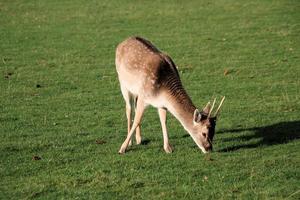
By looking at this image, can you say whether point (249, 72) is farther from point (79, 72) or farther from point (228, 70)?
point (79, 72)

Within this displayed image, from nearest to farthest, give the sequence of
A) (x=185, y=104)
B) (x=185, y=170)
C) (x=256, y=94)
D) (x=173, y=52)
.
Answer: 1. (x=185, y=170)
2. (x=185, y=104)
3. (x=256, y=94)
4. (x=173, y=52)

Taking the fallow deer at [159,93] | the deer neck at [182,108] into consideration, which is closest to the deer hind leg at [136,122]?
the fallow deer at [159,93]

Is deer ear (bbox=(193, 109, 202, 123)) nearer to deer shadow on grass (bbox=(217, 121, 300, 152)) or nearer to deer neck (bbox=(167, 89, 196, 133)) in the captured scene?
deer neck (bbox=(167, 89, 196, 133))

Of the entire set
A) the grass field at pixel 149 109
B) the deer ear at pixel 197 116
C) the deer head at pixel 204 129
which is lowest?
the grass field at pixel 149 109

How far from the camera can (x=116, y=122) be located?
11594 mm

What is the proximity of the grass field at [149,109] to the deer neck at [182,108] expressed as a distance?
0.50 m

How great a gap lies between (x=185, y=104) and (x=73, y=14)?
1520 centimetres

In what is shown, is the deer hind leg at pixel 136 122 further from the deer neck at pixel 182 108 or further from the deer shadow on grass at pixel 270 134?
the deer shadow on grass at pixel 270 134

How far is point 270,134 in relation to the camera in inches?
419

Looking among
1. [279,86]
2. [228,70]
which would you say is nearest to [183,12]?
[228,70]

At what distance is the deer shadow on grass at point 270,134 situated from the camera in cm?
1015

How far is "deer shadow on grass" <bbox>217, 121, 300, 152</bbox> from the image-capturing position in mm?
10152

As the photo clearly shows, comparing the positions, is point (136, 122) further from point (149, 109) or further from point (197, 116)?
point (149, 109)

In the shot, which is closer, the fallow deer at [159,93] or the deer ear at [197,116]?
the deer ear at [197,116]
